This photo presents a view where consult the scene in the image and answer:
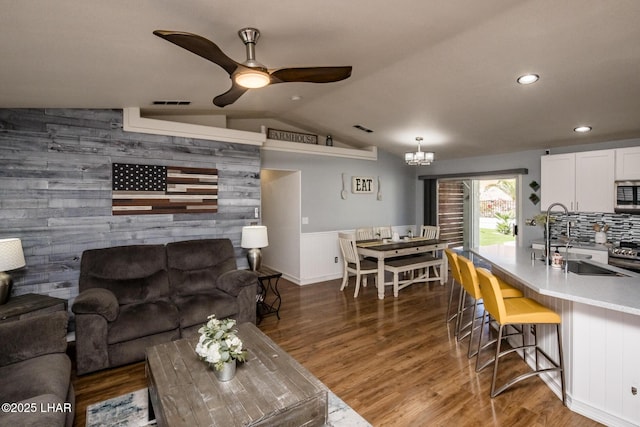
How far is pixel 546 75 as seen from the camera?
10.2 ft

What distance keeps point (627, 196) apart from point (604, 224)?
790 millimetres

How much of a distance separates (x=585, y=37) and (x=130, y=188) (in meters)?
4.56

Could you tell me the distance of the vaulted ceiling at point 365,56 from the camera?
2.04 meters

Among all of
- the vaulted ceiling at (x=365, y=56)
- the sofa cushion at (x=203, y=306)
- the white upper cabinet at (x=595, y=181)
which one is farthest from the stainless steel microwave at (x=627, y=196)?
the sofa cushion at (x=203, y=306)

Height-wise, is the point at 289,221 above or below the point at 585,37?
below

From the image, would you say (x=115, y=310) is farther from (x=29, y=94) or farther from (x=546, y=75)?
(x=546, y=75)

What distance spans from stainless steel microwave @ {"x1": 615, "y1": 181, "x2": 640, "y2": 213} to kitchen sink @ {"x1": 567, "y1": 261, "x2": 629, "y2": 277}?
1951 mm

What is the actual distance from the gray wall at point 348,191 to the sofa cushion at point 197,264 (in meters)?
1.86

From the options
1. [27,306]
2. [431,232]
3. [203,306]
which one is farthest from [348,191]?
[27,306]

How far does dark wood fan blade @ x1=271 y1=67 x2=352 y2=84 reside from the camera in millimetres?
2168

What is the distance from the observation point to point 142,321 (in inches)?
114

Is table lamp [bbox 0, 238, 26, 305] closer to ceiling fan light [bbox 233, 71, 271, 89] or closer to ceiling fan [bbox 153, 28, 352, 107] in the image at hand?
ceiling fan [bbox 153, 28, 352, 107]

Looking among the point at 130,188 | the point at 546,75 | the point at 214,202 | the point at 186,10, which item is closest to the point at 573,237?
the point at 546,75

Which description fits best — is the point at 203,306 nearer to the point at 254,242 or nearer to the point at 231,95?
the point at 254,242
